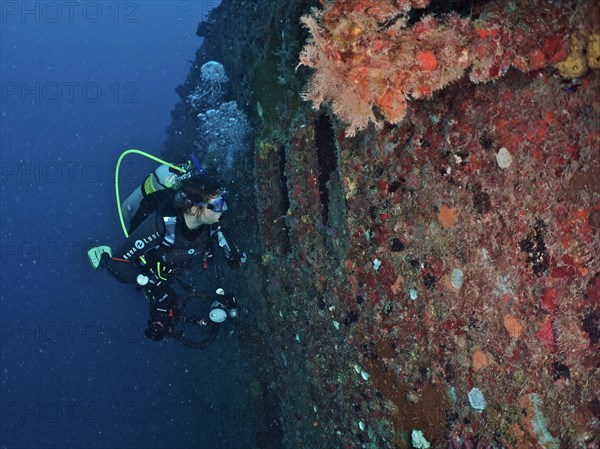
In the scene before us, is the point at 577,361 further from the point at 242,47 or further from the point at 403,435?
the point at 242,47

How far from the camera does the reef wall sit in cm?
220

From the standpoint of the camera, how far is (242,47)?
22.1ft

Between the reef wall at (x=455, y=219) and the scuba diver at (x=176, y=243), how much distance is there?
1.43m

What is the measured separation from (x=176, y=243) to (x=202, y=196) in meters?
0.93

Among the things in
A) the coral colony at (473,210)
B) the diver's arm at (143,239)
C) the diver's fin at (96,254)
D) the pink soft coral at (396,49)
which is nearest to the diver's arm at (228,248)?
the diver's arm at (143,239)

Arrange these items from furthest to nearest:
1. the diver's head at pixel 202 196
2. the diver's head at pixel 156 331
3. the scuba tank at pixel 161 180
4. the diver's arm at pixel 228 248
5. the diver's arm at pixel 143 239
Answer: the scuba tank at pixel 161 180, the diver's arm at pixel 228 248, the diver's head at pixel 156 331, the diver's arm at pixel 143 239, the diver's head at pixel 202 196

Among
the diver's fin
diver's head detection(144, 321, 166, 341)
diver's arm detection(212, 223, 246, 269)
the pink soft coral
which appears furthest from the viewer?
the diver's fin

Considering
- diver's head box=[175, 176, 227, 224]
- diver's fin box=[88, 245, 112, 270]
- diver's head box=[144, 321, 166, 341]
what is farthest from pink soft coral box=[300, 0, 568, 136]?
diver's fin box=[88, 245, 112, 270]

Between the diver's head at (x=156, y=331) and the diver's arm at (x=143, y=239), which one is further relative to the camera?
the diver's head at (x=156, y=331)

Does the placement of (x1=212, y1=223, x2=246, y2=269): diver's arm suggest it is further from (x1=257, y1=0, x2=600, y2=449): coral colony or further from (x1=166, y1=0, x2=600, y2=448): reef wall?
(x1=257, y1=0, x2=600, y2=449): coral colony

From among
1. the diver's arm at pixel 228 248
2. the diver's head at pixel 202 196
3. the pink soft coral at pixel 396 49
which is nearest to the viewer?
the pink soft coral at pixel 396 49

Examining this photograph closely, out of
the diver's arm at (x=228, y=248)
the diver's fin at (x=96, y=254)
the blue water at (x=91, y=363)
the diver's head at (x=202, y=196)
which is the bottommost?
the blue water at (x=91, y=363)

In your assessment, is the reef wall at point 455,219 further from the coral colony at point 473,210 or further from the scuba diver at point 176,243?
the scuba diver at point 176,243

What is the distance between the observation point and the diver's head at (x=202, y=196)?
16.6 feet
